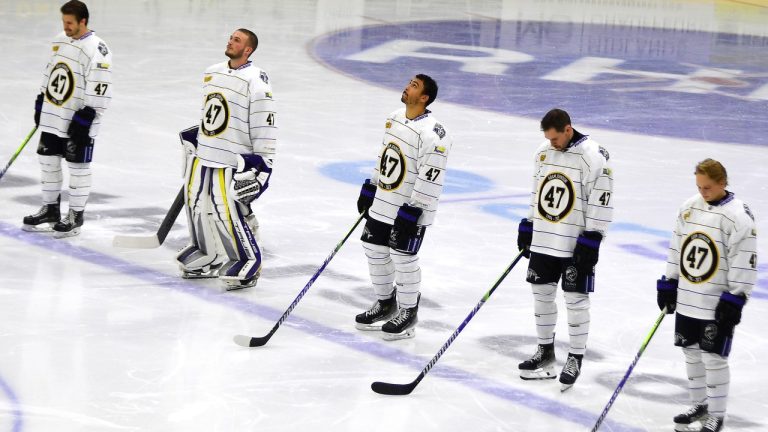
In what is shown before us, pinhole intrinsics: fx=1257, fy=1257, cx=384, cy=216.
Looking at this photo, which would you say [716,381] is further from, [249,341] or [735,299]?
[249,341]

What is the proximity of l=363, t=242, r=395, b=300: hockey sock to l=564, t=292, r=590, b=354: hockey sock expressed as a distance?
44.9 inches

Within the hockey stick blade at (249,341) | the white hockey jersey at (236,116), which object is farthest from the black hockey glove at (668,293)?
the white hockey jersey at (236,116)

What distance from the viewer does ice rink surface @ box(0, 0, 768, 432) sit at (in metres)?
5.76

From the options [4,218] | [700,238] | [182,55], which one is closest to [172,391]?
[700,238]

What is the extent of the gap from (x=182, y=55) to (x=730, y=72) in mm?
7528

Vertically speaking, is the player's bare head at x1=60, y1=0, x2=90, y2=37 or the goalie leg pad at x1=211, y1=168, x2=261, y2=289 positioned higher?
the player's bare head at x1=60, y1=0, x2=90, y2=37

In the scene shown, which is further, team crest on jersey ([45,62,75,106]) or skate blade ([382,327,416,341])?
team crest on jersey ([45,62,75,106])

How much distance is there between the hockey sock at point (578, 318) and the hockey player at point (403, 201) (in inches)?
35.5

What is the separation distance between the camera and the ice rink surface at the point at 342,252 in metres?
5.76

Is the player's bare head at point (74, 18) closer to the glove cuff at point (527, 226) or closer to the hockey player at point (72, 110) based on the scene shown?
the hockey player at point (72, 110)

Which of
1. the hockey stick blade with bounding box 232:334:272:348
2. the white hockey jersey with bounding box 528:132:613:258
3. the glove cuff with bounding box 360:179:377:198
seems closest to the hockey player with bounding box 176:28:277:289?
the glove cuff with bounding box 360:179:377:198

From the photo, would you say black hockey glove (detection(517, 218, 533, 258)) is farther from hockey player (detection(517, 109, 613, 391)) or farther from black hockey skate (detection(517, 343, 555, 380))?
black hockey skate (detection(517, 343, 555, 380))

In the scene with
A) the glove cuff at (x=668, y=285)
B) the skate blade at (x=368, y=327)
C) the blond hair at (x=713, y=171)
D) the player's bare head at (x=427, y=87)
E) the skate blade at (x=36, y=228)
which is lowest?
the skate blade at (x=368, y=327)

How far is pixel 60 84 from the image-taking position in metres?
8.09
